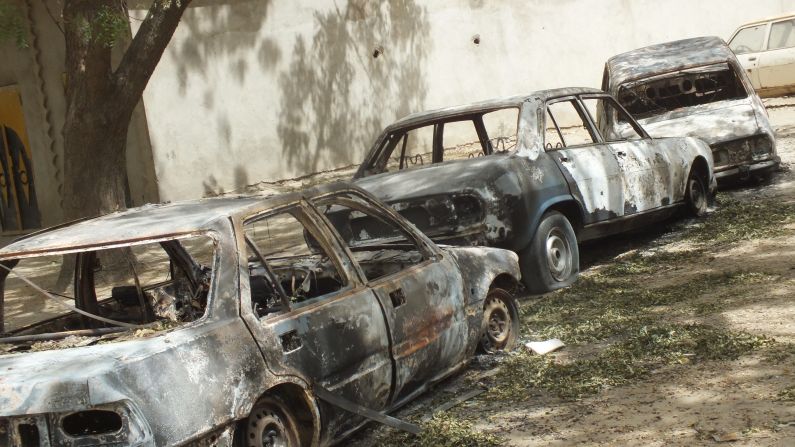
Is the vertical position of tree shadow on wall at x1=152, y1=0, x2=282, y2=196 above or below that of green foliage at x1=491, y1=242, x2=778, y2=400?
above

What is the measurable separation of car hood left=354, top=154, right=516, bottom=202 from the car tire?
0.57 metres

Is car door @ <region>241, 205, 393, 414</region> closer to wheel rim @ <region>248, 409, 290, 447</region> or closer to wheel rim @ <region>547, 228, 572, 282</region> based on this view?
wheel rim @ <region>248, 409, 290, 447</region>

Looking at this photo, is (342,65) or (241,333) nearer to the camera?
(241,333)

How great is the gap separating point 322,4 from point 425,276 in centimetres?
1262

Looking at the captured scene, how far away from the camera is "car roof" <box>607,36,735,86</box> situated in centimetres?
1220

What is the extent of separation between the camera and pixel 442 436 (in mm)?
5379

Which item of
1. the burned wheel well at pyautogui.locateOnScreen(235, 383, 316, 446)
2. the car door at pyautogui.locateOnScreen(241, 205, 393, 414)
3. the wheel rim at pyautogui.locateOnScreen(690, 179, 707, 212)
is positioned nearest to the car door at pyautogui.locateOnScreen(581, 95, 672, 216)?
the wheel rim at pyautogui.locateOnScreen(690, 179, 707, 212)

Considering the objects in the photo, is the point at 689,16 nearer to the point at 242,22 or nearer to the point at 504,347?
the point at 242,22

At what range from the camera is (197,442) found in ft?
14.3

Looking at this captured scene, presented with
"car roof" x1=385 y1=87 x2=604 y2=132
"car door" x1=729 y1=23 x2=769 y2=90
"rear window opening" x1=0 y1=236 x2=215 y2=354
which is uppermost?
"car door" x1=729 y1=23 x2=769 y2=90

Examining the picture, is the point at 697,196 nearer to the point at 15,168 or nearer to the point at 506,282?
the point at 506,282

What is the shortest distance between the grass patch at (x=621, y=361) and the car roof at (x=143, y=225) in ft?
5.34

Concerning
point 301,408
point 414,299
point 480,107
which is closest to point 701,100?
point 480,107

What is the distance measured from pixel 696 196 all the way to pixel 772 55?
1006 centimetres
